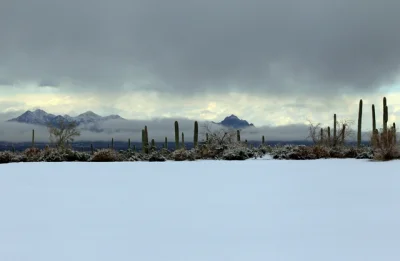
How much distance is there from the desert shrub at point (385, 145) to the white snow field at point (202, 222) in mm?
6354

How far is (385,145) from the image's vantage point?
1222cm

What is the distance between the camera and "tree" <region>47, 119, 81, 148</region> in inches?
866

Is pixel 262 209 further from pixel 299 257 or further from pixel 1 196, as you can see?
pixel 1 196

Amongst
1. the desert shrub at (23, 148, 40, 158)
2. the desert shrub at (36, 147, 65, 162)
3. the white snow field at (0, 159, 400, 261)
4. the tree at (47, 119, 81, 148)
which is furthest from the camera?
the tree at (47, 119, 81, 148)

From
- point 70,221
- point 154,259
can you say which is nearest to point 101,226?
point 70,221

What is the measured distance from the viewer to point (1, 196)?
5.46 m

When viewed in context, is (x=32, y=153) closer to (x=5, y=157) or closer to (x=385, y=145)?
(x=5, y=157)

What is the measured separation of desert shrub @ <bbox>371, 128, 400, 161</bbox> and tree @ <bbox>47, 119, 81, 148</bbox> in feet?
53.7

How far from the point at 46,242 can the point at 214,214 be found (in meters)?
1.62

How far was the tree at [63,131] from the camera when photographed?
22000 mm

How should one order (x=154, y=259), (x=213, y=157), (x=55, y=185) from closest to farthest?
(x=154, y=259)
(x=55, y=185)
(x=213, y=157)

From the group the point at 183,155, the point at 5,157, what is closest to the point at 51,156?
the point at 5,157

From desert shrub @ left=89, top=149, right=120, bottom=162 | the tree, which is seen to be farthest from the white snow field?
the tree

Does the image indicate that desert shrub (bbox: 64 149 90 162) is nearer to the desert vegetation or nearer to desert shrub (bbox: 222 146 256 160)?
the desert vegetation
